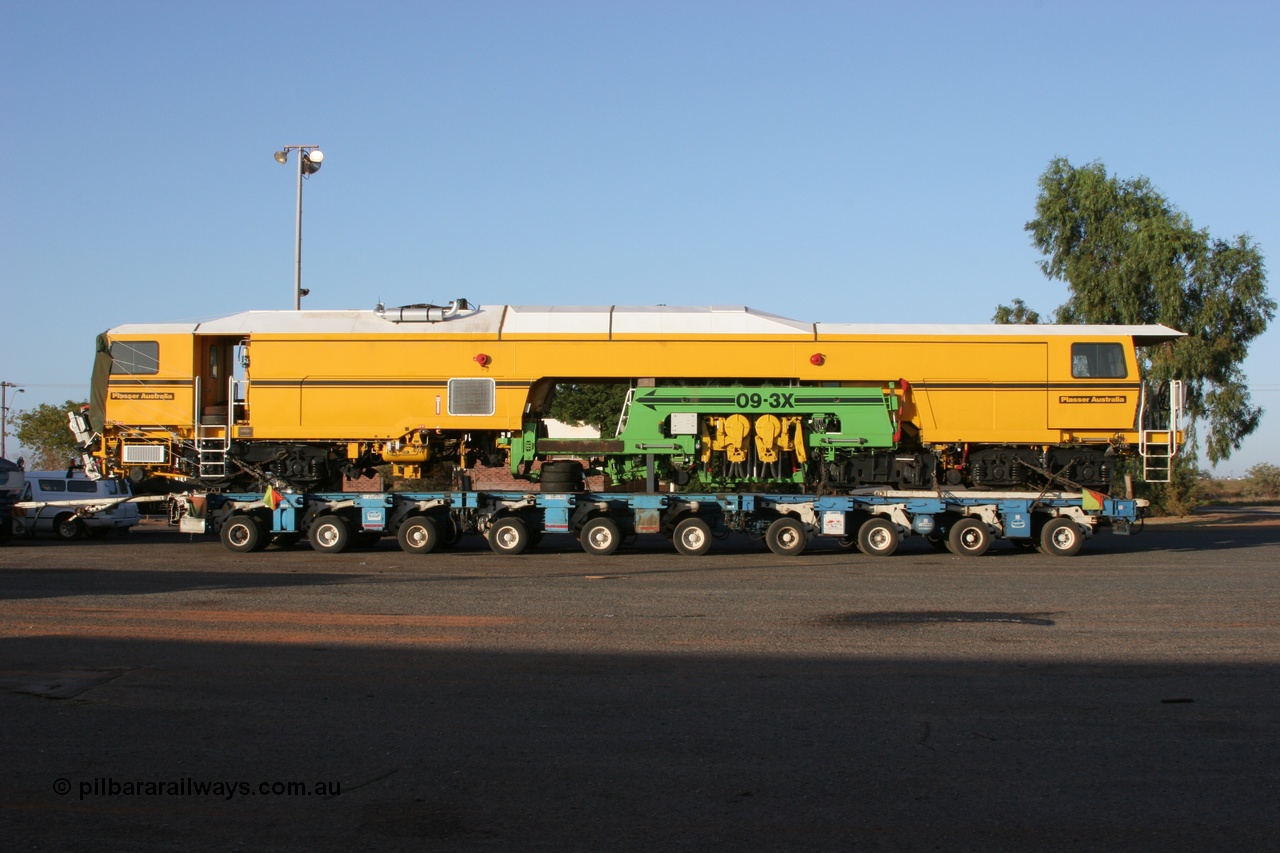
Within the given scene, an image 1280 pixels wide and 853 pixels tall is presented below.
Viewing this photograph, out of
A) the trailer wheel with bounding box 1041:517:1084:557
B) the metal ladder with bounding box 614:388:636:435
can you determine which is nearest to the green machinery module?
the metal ladder with bounding box 614:388:636:435

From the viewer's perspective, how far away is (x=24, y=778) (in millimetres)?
6707

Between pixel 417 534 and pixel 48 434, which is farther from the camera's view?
pixel 48 434

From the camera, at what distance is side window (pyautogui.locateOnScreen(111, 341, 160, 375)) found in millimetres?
22953

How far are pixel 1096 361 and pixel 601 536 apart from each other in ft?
34.6

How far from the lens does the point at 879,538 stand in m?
22.1

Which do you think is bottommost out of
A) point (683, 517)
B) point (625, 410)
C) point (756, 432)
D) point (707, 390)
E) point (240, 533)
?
point (240, 533)

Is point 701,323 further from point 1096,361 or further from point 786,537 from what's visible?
point 1096,361

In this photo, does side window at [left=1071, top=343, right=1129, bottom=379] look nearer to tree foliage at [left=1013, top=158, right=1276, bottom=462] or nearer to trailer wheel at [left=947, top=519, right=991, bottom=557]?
trailer wheel at [left=947, top=519, right=991, bottom=557]

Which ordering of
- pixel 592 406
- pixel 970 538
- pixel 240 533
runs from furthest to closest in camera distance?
pixel 592 406 < pixel 240 533 < pixel 970 538

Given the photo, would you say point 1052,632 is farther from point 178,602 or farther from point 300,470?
point 300,470

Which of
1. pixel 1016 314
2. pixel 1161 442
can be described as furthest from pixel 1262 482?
pixel 1161 442

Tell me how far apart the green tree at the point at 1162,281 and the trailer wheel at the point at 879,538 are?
20.7 m

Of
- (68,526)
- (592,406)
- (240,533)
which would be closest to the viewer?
(240,533)

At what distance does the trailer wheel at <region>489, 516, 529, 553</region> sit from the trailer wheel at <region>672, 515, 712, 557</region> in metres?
3.04
